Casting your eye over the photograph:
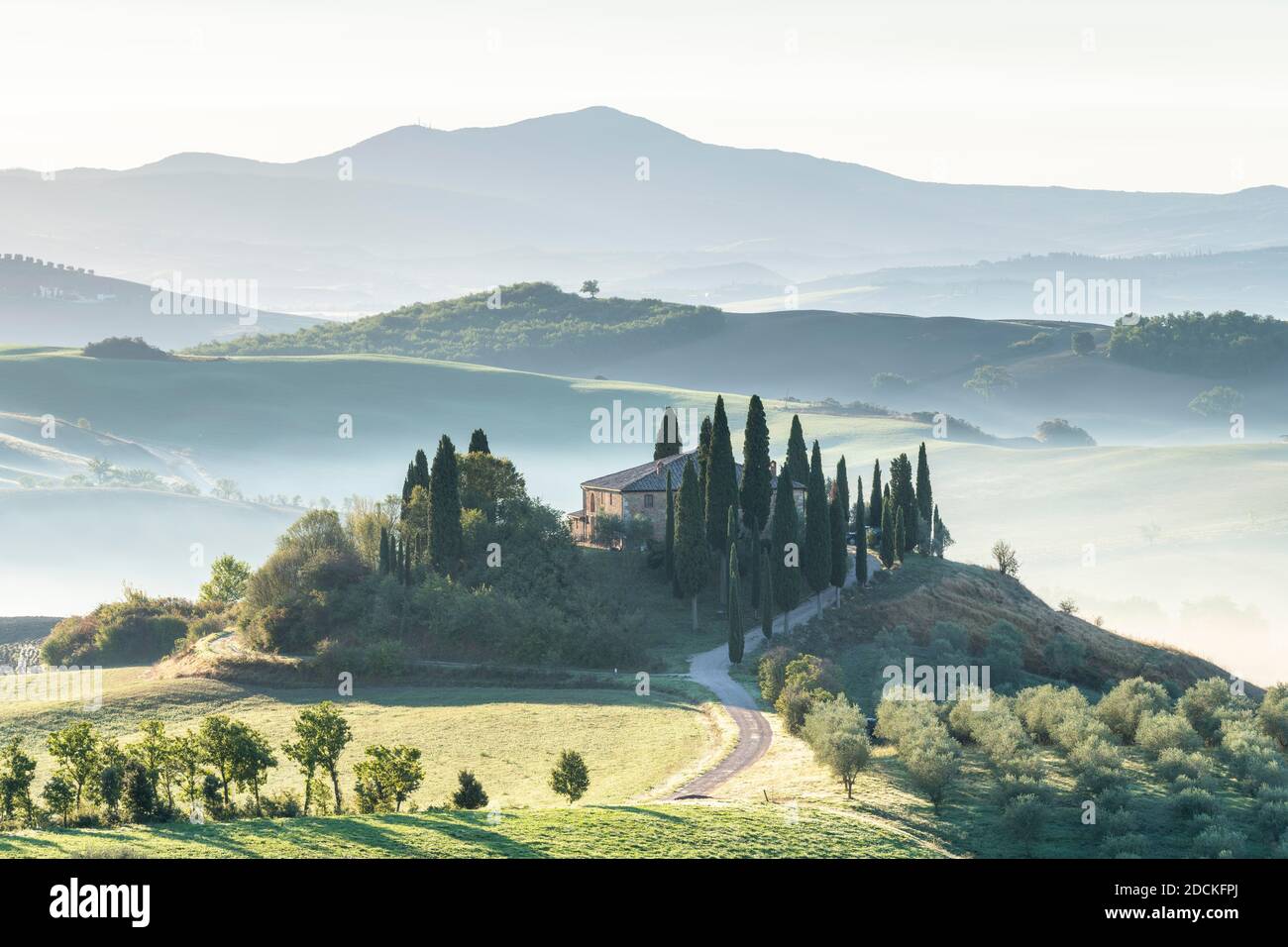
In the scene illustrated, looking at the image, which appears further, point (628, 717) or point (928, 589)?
point (928, 589)

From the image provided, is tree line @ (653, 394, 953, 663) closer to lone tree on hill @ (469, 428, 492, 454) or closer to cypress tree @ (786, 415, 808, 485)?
cypress tree @ (786, 415, 808, 485)

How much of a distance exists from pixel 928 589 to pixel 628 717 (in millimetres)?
29121

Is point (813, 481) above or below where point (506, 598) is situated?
above

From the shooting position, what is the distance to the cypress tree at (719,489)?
82.4 m

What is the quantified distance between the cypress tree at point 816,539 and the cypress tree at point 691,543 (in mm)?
5960

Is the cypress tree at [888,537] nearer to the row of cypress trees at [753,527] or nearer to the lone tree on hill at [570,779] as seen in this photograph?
the row of cypress trees at [753,527]

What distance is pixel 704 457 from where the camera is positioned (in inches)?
3388

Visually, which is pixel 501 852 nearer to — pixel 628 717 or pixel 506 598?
pixel 628 717

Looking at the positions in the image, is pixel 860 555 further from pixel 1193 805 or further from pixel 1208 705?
pixel 1193 805

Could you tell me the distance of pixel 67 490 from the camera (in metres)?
166

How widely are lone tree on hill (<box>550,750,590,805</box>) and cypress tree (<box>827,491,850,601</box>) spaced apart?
3683 centimetres

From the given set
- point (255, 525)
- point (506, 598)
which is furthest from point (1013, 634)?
point (255, 525)

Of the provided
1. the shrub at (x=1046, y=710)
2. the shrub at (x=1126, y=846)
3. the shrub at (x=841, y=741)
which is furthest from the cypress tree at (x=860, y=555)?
the shrub at (x=1126, y=846)

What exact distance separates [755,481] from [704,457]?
353cm
